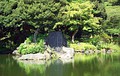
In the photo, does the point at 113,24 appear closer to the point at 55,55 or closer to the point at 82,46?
the point at 82,46

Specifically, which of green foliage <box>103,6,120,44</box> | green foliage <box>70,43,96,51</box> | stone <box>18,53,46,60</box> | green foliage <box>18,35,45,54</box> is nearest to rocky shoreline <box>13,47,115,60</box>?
stone <box>18,53,46,60</box>

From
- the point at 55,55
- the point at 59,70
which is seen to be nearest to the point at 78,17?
the point at 55,55

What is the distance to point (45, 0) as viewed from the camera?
84.3ft

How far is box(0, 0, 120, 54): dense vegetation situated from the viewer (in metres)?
25.2

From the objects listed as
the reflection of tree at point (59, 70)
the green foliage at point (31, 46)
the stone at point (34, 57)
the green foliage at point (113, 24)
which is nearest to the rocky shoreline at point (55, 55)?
the stone at point (34, 57)

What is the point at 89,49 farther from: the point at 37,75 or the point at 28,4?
the point at 37,75

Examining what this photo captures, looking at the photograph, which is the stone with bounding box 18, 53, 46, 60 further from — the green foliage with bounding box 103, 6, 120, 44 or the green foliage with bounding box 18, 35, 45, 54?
the green foliage with bounding box 103, 6, 120, 44

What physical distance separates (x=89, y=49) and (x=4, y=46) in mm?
6862

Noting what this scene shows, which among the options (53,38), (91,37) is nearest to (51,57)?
(53,38)

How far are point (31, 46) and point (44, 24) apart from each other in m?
1.96

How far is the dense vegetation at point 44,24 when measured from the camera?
992 inches

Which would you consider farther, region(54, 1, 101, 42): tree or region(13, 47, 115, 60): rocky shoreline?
region(54, 1, 101, 42): tree

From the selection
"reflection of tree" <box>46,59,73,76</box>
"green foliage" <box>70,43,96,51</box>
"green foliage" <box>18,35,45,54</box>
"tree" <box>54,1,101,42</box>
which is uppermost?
"tree" <box>54,1,101,42</box>

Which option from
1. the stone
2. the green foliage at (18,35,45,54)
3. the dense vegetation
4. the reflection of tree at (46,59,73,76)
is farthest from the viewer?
the dense vegetation
